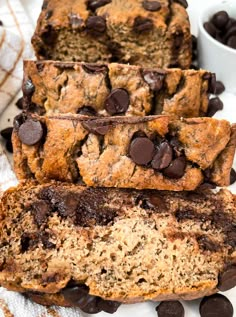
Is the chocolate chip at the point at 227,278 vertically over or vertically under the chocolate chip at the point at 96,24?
under

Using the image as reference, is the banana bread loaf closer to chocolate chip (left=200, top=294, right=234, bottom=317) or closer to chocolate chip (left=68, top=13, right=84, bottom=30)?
chocolate chip (left=68, top=13, right=84, bottom=30)

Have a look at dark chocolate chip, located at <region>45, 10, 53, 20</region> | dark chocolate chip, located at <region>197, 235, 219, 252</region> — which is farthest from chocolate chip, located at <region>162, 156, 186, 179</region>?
dark chocolate chip, located at <region>45, 10, 53, 20</region>

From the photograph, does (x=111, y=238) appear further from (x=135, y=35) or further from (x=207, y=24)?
(x=207, y=24)

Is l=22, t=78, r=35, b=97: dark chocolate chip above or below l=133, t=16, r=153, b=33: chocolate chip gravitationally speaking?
below

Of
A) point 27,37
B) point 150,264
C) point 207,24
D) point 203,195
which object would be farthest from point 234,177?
point 27,37

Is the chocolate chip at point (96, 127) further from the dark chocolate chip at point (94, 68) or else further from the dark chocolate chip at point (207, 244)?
the dark chocolate chip at point (207, 244)

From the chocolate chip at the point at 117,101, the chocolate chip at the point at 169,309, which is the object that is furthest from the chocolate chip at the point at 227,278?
the chocolate chip at the point at 117,101
